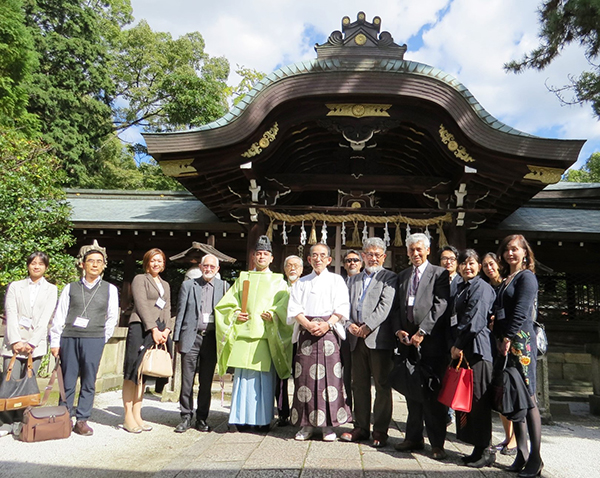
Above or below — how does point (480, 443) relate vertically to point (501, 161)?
below

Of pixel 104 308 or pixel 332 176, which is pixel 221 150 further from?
pixel 104 308

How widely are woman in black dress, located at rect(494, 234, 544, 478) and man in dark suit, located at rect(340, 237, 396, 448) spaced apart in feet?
2.74

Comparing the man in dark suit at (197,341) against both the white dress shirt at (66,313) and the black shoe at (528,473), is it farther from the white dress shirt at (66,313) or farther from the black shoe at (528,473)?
the black shoe at (528,473)

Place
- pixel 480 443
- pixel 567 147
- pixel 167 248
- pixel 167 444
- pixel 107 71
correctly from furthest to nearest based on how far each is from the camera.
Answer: pixel 107 71
pixel 167 248
pixel 567 147
pixel 167 444
pixel 480 443

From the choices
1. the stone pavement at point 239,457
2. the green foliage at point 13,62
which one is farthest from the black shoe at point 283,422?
the green foliage at point 13,62

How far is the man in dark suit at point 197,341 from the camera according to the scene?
415cm

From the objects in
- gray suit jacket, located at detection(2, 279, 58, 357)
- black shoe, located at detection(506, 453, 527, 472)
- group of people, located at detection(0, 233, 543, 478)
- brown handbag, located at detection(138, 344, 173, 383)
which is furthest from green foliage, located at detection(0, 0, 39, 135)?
black shoe, located at detection(506, 453, 527, 472)

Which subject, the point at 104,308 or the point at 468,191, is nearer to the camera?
the point at 104,308

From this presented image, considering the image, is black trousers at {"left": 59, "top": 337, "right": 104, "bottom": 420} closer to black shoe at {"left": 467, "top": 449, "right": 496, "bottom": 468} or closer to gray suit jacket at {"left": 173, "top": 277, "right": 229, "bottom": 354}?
gray suit jacket at {"left": 173, "top": 277, "right": 229, "bottom": 354}

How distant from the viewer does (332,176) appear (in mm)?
7246

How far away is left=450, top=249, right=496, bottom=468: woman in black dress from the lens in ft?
10.1

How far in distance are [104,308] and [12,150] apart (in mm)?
4827

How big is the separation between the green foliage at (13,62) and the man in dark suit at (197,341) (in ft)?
32.8

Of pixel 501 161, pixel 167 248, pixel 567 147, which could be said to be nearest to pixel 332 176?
pixel 501 161
